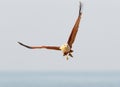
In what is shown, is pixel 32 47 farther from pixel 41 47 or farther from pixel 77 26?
pixel 77 26

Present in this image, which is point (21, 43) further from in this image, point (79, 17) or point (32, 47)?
point (79, 17)

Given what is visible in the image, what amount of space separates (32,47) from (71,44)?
386 mm

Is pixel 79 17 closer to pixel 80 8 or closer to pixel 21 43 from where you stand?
pixel 80 8

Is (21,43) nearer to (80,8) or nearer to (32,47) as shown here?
(32,47)

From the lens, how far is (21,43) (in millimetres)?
6621

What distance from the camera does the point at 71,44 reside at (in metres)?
6.43

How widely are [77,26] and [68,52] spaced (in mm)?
252

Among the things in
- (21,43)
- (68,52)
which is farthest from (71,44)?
(21,43)

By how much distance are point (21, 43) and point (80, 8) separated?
637 millimetres

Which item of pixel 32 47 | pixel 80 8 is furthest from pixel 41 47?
pixel 80 8

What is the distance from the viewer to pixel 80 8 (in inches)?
254

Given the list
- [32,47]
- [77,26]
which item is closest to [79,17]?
[77,26]

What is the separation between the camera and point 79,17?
6.42 metres

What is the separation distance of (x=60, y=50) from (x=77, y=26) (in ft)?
0.87
